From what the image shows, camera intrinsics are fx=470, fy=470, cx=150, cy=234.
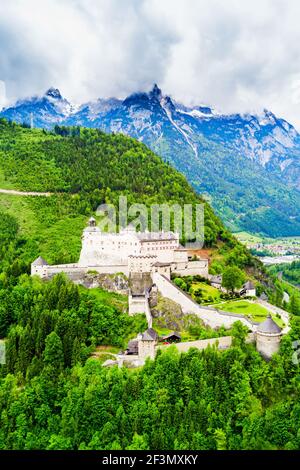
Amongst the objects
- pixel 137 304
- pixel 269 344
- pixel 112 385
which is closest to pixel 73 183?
pixel 137 304

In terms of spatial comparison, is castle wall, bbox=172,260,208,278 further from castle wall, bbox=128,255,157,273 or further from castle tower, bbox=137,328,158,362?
castle tower, bbox=137,328,158,362

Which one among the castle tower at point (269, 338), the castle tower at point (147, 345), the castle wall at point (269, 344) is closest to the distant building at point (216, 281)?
the castle tower at point (269, 338)

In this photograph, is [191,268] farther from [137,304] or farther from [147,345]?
[147,345]

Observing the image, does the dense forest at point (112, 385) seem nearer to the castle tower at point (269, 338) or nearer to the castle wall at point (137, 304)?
the castle tower at point (269, 338)

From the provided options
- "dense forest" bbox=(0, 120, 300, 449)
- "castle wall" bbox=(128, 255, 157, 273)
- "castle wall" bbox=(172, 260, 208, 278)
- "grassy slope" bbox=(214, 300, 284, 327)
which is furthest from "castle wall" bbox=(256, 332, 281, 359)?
"castle wall" bbox=(172, 260, 208, 278)

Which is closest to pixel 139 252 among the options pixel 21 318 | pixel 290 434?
pixel 21 318

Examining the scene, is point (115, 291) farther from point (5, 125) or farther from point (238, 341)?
point (5, 125)
